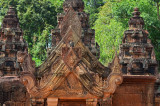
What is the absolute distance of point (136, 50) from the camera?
65.1 ft

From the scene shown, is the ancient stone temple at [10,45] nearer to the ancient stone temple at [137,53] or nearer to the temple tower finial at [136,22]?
the ancient stone temple at [137,53]

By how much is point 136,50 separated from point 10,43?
5617 mm

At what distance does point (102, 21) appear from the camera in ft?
117

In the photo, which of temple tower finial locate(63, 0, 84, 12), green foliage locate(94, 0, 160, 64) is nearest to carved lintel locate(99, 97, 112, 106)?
temple tower finial locate(63, 0, 84, 12)

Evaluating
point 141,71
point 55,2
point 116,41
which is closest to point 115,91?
point 141,71

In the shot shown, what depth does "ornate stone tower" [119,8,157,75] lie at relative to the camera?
19.4 metres

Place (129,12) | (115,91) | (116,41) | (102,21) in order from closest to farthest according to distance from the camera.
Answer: (115,91), (129,12), (116,41), (102,21)

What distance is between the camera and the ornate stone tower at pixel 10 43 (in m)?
20.3

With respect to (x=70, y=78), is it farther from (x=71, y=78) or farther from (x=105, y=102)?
(x=105, y=102)

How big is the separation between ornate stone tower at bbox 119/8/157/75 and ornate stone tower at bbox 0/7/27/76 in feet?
14.8

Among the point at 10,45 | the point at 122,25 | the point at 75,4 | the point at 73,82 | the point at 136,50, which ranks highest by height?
the point at 75,4

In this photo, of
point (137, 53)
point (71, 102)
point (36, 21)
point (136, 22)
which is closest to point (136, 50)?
point (137, 53)

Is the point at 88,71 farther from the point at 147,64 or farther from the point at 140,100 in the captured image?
the point at 147,64

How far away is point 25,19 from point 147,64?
63.5 ft
